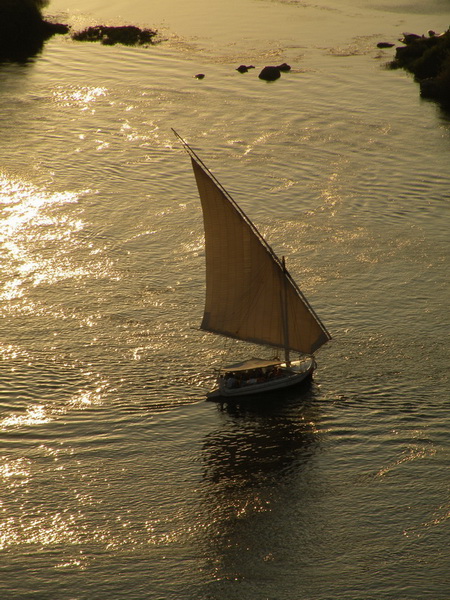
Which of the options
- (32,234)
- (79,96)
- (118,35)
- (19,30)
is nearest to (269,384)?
(32,234)

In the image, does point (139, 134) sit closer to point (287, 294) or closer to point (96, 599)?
point (287, 294)

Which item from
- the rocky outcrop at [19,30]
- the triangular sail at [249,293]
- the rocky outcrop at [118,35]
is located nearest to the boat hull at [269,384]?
the triangular sail at [249,293]

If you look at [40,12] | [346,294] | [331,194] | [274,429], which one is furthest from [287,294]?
[40,12]

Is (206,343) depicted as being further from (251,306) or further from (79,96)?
(79,96)

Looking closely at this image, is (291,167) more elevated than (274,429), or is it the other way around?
(291,167)

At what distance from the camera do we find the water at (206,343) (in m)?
47.6

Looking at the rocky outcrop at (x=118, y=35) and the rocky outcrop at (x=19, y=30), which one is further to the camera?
the rocky outcrop at (x=118, y=35)

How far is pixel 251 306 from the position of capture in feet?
197

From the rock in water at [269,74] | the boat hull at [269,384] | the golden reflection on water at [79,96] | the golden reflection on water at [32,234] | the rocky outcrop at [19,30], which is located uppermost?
the rocky outcrop at [19,30]

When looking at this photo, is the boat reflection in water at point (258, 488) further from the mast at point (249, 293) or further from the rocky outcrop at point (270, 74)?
the rocky outcrop at point (270, 74)

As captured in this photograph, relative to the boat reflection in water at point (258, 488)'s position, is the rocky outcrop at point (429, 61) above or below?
above

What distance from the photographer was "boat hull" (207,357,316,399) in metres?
57.4

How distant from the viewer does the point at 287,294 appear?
59.1m

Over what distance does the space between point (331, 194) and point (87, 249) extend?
2598cm
